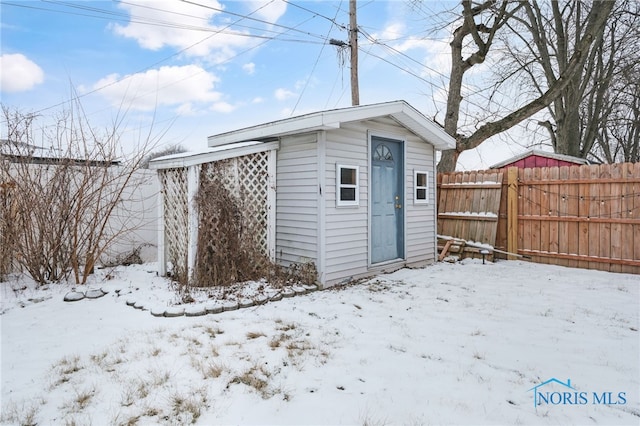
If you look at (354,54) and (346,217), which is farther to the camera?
(354,54)

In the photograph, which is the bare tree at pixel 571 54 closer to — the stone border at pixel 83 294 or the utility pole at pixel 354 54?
the utility pole at pixel 354 54

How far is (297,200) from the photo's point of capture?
17.2 ft

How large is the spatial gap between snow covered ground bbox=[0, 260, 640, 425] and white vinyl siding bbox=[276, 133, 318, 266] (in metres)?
0.88

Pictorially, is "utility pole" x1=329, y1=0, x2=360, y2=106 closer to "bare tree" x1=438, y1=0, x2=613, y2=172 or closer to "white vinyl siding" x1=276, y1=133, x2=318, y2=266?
"bare tree" x1=438, y1=0, x2=613, y2=172

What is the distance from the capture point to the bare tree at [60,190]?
4715 mm

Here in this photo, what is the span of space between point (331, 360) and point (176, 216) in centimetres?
360

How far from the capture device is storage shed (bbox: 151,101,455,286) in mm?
4887

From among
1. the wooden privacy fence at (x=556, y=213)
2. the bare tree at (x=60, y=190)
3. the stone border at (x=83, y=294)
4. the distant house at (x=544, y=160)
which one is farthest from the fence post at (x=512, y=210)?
the stone border at (x=83, y=294)

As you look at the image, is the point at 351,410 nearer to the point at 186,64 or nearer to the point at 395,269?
the point at 395,269

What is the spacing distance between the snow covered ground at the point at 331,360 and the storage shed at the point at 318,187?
85 centimetres

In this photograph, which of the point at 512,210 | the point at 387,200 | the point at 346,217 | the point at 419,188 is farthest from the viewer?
the point at 512,210

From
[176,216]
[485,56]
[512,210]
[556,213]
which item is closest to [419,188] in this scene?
[512,210]

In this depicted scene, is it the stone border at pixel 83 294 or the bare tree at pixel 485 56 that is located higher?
the bare tree at pixel 485 56

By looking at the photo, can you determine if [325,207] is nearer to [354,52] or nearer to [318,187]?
[318,187]
